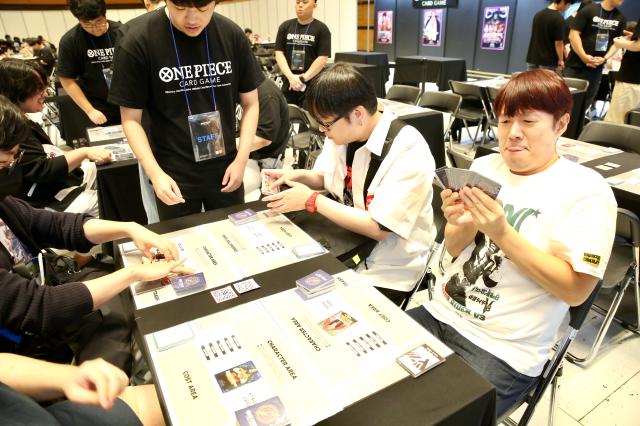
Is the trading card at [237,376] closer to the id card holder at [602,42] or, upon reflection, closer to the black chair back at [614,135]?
the black chair back at [614,135]

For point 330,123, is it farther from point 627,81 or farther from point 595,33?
point 595,33

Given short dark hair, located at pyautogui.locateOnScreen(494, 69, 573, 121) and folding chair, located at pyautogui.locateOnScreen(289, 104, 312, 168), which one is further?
folding chair, located at pyautogui.locateOnScreen(289, 104, 312, 168)

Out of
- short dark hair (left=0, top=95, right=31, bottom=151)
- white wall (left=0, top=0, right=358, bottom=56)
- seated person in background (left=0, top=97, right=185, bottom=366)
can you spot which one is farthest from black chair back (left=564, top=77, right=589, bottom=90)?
white wall (left=0, top=0, right=358, bottom=56)

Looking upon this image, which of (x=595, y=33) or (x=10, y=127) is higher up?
(x=595, y=33)

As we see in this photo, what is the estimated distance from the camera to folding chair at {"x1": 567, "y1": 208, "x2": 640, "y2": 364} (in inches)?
Result: 62.6

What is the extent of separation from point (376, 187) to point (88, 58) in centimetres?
252

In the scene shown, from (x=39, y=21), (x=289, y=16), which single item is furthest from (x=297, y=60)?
(x=39, y=21)

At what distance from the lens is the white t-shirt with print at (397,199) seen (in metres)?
1.35

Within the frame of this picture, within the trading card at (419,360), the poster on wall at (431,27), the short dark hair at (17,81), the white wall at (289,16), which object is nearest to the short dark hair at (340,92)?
the trading card at (419,360)

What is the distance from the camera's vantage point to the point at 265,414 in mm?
711

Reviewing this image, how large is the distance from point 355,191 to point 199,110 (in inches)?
28.0

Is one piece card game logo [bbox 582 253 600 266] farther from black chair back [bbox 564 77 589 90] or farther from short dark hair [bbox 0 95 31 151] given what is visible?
black chair back [bbox 564 77 589 90]

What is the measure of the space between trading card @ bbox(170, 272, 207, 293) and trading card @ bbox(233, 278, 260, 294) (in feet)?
0.29

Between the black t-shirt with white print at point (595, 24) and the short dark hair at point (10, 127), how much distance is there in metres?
5.13
